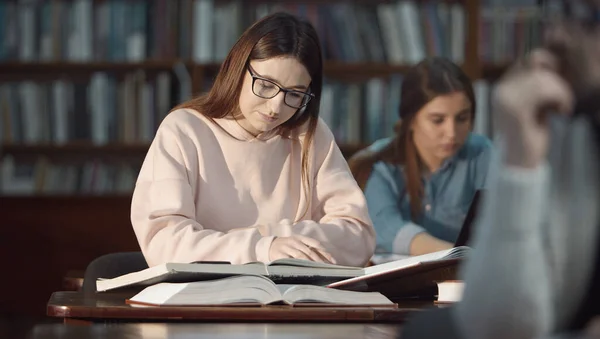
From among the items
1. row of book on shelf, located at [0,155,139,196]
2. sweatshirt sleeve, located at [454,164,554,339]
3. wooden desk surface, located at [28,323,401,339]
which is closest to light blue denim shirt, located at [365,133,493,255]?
wooden desk surface, located at [28,323,401,339]

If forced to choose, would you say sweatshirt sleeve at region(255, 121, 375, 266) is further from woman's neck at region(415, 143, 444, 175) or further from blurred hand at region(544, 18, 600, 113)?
blurred hand at region(544, 18, 600, 113)

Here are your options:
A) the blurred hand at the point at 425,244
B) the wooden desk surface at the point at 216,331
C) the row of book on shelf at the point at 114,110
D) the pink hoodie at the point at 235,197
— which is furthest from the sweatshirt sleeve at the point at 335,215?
the row of book on shelf at the point at 114,110

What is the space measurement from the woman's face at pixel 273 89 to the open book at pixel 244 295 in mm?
602

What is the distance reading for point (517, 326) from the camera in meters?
0.60

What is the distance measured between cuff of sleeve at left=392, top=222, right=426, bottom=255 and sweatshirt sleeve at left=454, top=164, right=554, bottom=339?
179 cm

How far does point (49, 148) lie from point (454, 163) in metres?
2.11

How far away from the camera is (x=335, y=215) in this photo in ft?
6.08

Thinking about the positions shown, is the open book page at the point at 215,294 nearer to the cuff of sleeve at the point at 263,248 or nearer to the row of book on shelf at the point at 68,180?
the cuff of sleeve at the point at 263,248

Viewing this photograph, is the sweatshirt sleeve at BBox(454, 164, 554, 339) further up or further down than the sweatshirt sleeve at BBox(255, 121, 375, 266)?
further up

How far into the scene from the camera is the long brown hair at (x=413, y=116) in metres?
2.69

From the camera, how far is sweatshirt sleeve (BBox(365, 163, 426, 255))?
2.45 m

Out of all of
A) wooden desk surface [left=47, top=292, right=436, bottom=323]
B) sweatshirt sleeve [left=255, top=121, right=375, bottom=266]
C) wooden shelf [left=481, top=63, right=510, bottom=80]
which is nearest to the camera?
wooden desk surface [left=47, top=292, right=436, bottom=323]

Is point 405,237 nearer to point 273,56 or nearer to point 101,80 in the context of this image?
point 273,56

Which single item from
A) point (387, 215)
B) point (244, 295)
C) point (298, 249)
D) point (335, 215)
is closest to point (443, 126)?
point (387, 215)
